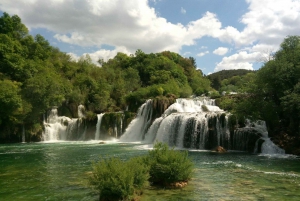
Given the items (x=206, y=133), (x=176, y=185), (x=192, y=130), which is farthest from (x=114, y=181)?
(x=192, y=130)

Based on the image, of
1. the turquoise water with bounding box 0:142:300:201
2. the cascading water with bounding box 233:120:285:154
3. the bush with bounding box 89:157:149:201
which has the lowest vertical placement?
the turquoise water with bounding box 0:142:300:201

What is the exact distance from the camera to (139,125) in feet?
126

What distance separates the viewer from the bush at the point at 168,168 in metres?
11.9

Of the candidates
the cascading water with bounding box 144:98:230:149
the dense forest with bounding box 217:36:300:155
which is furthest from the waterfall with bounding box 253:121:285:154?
the cascading water with bounding box 144:98:230:149

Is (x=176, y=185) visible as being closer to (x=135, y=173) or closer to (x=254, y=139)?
(x=135, y=173)

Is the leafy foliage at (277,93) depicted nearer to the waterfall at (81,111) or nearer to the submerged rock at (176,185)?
the submerged rock at (176,185)

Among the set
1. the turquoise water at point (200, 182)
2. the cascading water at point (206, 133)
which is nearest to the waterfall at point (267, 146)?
the cascading water at point (206, 133)

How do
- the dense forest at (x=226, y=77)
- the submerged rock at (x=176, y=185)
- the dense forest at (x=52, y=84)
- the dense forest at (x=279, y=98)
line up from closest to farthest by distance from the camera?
the submerged rock at (x=176, y=185)
the dense forest at (x=279, y=98)
the dense forest at (x=52, y=84)
the dense forest at (x=226, y=77)

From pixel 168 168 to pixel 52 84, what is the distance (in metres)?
32.8

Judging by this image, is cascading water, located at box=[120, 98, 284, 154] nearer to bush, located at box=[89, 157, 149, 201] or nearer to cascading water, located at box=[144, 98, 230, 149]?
cascading water, located at box=[144, 98, 230, 149]

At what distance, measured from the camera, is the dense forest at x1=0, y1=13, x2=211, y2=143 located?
3916 cm

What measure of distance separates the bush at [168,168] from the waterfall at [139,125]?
24435 mm

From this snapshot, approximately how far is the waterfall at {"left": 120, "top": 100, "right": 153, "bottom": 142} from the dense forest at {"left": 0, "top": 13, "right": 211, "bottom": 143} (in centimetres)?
412

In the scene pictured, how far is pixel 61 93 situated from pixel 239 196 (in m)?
38.3
